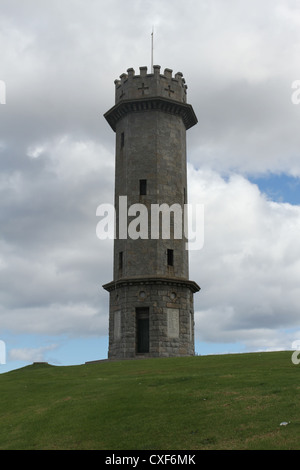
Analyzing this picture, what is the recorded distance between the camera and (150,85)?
46.5 metres

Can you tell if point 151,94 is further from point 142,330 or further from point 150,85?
point 142,330

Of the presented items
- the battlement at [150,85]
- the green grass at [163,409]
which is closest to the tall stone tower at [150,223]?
the battlement at [150,85]

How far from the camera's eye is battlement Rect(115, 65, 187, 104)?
46.3 m

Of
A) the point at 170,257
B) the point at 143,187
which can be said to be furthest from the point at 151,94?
the point at 170,257

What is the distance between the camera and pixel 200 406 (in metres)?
18.0

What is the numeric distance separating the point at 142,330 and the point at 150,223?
342 inches

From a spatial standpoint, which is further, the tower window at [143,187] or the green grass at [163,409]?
the tower window at [143,187]

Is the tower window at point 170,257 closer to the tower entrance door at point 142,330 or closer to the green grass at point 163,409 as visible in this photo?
the tower entrance door at point 142,330

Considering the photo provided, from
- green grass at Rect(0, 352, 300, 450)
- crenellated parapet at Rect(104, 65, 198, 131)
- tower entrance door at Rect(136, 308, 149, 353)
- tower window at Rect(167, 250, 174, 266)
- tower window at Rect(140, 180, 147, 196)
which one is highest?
crenellated parapet at Rect(104, 65, 198, 131)

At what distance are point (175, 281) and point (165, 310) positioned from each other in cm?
248

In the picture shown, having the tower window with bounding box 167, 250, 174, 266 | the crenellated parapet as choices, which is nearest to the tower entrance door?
the tower window with bounding box 167, 250, 174, 266

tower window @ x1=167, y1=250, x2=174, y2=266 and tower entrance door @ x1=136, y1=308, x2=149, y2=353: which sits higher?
tower window @ x1=167, y1=250, x2=174, y2=266

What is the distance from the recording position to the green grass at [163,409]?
1520 cm

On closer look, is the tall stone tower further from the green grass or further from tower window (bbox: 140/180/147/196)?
the green grass
